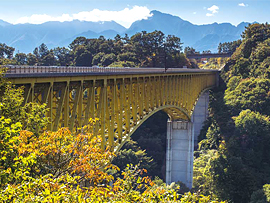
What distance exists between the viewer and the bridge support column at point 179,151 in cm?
5372

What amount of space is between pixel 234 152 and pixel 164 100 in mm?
18803

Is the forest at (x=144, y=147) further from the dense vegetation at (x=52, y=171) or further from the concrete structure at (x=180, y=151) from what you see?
the concrete structure at (x=180, y=151)

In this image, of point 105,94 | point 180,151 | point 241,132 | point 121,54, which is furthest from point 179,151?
point 121,54

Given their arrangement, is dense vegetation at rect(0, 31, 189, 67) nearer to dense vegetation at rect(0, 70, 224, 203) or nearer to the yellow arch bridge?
the yellow arch bridge

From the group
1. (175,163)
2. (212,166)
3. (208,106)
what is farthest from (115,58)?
(212,166)

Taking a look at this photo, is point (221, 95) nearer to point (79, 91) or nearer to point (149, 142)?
point (149, 142)

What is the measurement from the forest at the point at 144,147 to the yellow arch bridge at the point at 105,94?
5.03 feet

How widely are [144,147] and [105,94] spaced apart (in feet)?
153

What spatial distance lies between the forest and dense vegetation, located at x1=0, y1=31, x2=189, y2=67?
0.23 metres

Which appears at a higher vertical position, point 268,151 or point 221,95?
point 221,95

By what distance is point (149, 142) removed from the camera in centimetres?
7125

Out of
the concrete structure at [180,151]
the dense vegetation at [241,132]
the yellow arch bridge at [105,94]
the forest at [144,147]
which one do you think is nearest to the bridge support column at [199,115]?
the forest at [144,147]

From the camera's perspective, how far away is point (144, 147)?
70688 millimetres

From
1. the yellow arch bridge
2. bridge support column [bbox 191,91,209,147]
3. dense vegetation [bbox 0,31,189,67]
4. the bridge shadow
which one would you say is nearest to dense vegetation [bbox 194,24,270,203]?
bridge support column [bbox 191,91,209,147]
